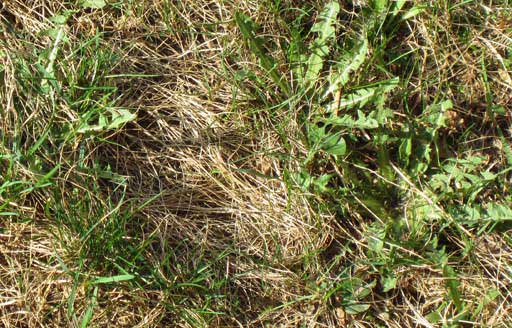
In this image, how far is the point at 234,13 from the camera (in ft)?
9.60

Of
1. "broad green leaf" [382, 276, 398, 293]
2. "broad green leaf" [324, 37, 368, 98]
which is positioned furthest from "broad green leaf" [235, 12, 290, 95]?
"broad green leaf" [382, 276, 398, 293]

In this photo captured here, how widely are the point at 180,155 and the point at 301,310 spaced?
69 centimetres

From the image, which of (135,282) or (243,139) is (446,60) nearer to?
(243,139)

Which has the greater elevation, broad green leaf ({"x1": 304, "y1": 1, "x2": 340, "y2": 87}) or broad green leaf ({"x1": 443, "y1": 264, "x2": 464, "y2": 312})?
broad green leaf ({"x1": 304, "y1": 1, "x2": 340, "y2": 87})

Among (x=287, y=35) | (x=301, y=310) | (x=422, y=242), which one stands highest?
(x=287, y=35)

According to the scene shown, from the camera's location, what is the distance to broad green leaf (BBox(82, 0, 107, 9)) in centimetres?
295

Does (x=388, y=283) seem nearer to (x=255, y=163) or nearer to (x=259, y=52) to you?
(x=255, y=163)

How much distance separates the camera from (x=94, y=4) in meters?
2.95

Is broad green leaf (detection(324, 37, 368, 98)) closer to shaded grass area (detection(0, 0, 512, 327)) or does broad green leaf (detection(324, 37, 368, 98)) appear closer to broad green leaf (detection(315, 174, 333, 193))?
shaded grass area (detection(0, 0, 512, 327))

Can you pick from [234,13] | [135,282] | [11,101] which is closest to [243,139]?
[234,13]

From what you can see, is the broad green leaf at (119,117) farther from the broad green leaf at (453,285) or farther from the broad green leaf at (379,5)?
the broad green leaf at (453,285)

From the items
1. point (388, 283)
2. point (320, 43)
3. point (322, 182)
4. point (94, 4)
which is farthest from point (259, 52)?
point (388, 283)

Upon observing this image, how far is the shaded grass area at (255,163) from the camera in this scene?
9.18 feet

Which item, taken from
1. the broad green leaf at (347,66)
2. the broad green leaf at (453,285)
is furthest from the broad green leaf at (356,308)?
the broad green leaf at (347,66)
